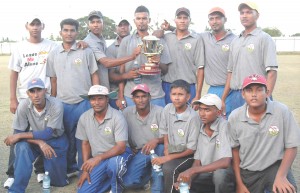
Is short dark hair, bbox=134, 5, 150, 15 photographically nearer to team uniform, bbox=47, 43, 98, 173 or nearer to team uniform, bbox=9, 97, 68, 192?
team uniform, bbox=47, 43, 98, 173

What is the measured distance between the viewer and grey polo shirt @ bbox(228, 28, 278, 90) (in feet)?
17.5

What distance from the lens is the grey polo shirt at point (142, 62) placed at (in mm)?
6012

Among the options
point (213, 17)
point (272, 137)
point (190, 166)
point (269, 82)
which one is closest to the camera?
point (272, 137)

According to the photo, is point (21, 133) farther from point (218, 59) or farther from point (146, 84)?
point (218, 59)

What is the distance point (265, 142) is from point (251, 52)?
145cm

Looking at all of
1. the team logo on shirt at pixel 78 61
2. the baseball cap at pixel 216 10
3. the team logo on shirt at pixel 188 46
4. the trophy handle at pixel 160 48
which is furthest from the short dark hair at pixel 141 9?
the team logo on shirt at pixel 78 61

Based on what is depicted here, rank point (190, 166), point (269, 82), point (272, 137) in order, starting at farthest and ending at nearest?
point (269, 82) → point (190, 166) → point (272, 137)

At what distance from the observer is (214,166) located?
4.62 m

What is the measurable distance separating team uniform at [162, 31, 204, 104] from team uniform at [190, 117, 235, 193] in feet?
4.29

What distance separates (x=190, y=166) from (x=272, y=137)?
1.08m

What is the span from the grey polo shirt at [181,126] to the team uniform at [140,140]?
26 cm

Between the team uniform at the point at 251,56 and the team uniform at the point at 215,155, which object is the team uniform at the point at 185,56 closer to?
the team uniform at the point at 251,56

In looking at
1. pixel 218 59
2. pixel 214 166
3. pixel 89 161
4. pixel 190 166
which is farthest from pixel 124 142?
pixel 218 59

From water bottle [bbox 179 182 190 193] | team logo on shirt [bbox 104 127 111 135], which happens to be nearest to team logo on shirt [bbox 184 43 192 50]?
team logo on shirt [bbox 104 127 111 135]
